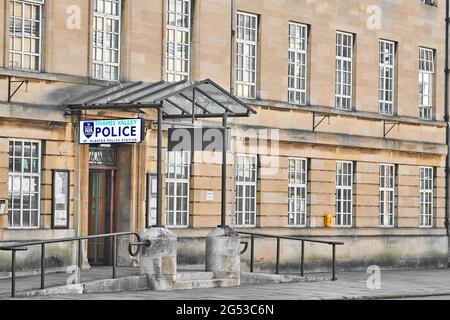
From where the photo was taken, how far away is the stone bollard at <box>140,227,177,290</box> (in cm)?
2752

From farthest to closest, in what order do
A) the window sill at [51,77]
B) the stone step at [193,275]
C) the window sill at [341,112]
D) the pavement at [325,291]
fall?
the window sill at [341,112], the window sill at [51,77], the stone step at [193,275], the pavement at [325,291]

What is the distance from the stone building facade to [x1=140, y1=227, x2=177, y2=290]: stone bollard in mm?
2753

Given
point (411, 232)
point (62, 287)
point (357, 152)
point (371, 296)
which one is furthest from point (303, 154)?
point (62, 287)

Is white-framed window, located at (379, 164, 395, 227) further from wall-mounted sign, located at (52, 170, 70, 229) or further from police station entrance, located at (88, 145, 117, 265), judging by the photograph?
wall-mounted sign, located at (52, 170, 70, 229)

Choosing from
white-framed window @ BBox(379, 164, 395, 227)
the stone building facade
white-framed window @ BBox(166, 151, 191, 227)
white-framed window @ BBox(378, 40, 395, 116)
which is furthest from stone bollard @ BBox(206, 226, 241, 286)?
white-framed window @ BBox(378, 40, 395, 116)

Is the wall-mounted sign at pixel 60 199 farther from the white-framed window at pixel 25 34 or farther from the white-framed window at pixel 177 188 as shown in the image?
the white-framed window at pixel 177 188

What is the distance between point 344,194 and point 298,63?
409cm

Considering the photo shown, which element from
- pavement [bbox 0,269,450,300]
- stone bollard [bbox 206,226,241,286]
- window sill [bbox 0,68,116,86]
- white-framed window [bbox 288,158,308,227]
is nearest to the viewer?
pavement [bbox 0,269,450,300]

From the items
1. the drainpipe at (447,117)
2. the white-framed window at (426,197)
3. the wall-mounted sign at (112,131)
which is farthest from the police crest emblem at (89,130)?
the drainpipe at (447,117)

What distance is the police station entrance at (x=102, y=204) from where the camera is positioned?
104 ft

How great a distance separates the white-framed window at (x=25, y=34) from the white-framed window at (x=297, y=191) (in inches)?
371

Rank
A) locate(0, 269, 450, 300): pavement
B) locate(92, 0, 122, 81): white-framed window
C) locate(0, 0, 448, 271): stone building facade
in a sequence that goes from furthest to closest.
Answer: locate(92, 0, 122, 81): white-framed window, locate(0, 0, 448, 271): stone building facade, locate(0, 269, 450, 300): pavement

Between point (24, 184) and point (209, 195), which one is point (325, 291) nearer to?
point (209, 195)

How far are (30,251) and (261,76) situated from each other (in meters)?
9.43
